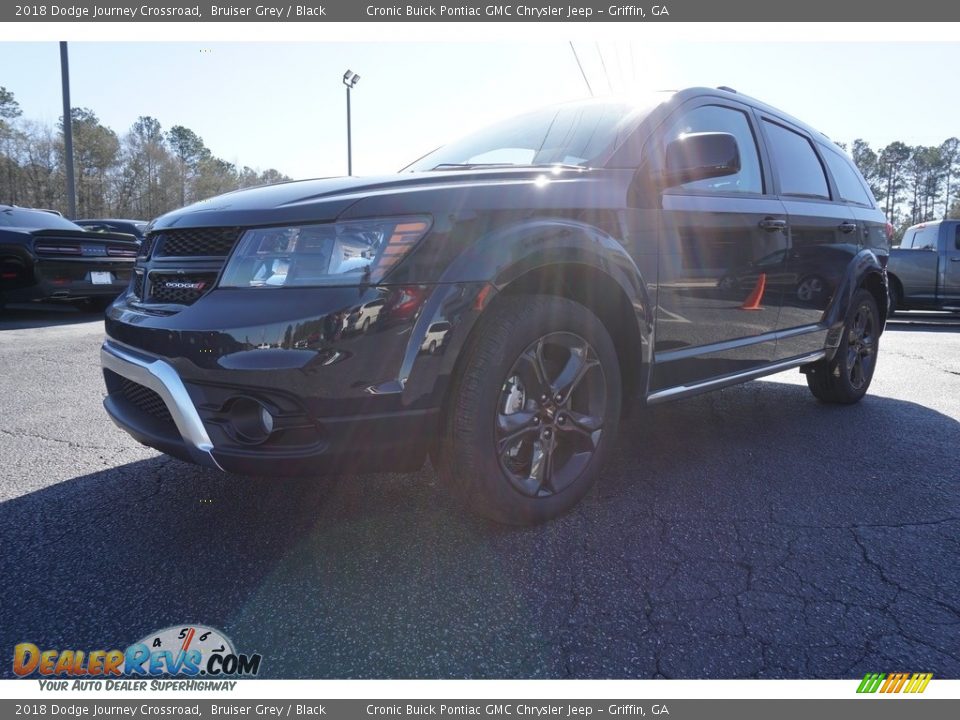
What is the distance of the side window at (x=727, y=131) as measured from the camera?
3.10 metres

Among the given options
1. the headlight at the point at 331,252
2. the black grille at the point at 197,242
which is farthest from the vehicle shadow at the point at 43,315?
the headlight at the point at 331,252

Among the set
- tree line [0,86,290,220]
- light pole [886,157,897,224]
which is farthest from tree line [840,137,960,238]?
tree line [0,86,290,220]

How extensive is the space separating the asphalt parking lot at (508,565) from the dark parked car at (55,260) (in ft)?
17.6

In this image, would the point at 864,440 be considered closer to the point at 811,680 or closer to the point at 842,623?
the point at 842,623

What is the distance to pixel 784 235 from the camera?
3.63 meters

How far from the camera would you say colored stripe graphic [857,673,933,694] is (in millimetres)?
1660

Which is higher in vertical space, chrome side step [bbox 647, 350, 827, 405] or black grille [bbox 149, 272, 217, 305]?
black grille [bbox 149, 272, 217, 305]

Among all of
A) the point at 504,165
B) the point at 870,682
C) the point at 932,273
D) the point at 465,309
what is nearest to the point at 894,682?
the point at 870,682

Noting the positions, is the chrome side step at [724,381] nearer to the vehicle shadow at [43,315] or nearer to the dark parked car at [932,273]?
the vehicle shadow at [43,315]

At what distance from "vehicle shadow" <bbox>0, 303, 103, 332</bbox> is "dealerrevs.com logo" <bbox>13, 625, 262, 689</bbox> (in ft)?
24.3

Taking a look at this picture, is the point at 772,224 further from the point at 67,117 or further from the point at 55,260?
the point at 67,117

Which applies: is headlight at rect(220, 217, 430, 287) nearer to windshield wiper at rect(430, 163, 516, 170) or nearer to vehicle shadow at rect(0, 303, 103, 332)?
windshield wiper at rect(430, 163, 516, 170)

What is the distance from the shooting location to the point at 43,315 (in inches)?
372
